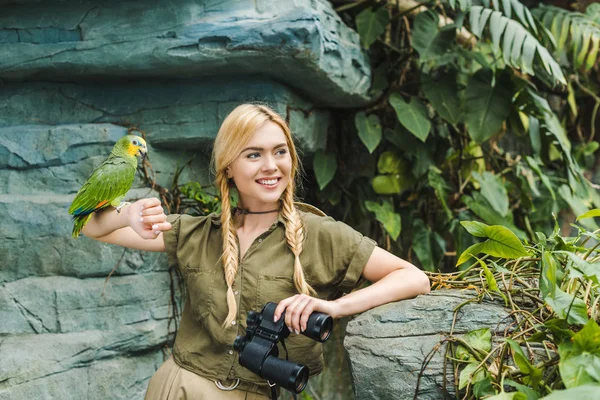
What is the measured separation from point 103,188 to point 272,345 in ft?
2.40

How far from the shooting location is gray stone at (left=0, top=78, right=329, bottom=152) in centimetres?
287

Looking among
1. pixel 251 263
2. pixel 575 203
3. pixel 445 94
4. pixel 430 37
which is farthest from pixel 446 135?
pixel 251 263

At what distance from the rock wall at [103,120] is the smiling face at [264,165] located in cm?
79

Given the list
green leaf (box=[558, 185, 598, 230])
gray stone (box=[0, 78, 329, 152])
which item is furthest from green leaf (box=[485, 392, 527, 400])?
green leaf (box=[558, 185, 598, 230])

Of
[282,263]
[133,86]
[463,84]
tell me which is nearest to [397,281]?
[282,263]

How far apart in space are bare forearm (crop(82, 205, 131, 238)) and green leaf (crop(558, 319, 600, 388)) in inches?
51.8

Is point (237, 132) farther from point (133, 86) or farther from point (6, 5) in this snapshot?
point (6, 5)

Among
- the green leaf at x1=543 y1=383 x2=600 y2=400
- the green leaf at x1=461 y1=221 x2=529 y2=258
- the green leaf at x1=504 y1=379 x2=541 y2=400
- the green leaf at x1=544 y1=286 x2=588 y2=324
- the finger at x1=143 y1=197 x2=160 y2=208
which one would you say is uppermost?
the finger at x1=143 y1=197 x2=160 y2=208

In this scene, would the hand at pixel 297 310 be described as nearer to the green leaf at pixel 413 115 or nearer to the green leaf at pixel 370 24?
the green leaf at pixel 413 115

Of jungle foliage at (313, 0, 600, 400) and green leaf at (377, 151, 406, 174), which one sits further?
green leaf at (377, 151, 406, 174)

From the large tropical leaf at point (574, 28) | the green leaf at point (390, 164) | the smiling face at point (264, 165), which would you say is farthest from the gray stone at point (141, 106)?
the large tropical leaf at point (574, 28)

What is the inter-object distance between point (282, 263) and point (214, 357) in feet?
1.18

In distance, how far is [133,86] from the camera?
9.59ft

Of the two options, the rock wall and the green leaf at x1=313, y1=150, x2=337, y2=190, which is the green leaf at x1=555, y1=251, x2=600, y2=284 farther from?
the green leaf at x1=313, y1=150, x2=337, y2=190
